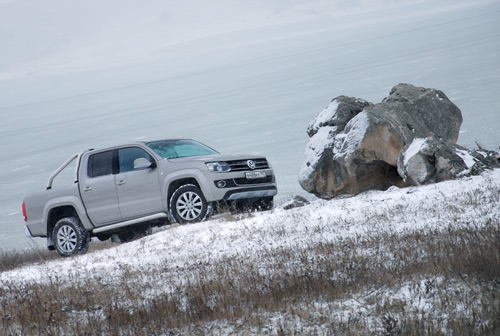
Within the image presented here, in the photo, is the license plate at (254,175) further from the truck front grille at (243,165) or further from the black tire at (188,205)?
the black tire at (188,205)

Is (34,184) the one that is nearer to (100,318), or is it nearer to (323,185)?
(323,185)

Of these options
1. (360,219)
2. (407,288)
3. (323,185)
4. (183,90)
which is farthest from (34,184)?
(183,90)

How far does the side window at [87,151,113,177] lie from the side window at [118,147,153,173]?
0.77 feet

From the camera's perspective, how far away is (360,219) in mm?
10430

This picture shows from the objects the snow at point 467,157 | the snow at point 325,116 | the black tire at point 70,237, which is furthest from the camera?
the snow at point 325,116

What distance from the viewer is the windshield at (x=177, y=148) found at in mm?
12789

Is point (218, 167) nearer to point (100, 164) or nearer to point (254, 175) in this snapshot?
point (254, 175)

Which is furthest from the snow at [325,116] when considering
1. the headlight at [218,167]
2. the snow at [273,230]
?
the headlight at [218,167]

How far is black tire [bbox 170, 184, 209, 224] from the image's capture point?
12.2m

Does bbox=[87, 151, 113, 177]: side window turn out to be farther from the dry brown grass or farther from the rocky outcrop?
the dry brown grass

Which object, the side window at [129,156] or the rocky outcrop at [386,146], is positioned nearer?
the rocky outcrop at [386,146]

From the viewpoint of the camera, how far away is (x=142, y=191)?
12555 millimetres

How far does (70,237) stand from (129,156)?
2209 millimetres

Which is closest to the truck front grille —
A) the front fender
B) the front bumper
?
the front bumper
